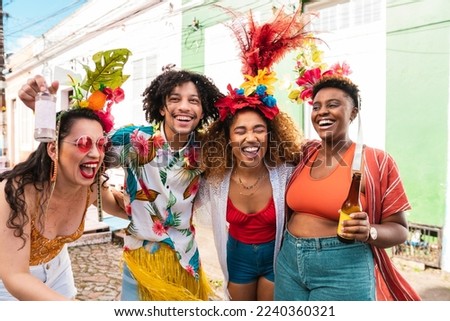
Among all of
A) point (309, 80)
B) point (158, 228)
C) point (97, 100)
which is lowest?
point (158, 228)

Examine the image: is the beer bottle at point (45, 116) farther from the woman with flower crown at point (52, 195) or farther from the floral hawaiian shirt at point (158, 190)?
the floral hawaiian shirt at point (158, 190)

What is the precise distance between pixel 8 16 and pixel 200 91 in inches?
60.2

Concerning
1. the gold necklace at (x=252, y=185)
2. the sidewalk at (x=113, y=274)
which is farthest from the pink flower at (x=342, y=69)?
the sidewalk at (x=113, y=274)

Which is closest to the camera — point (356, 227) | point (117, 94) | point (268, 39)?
point (356, 227)

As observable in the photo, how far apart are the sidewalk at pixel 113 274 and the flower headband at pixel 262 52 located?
151 cm

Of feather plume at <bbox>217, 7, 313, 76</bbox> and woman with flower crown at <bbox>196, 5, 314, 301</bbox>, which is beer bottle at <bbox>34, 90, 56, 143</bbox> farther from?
feather plume at <bbox>217, 7, 313, 76</bbox>

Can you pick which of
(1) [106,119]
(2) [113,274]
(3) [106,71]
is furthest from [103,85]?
(2) [113,274]

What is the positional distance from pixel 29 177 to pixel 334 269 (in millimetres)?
A: 1409

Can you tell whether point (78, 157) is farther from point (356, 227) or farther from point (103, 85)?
point (356, 227)

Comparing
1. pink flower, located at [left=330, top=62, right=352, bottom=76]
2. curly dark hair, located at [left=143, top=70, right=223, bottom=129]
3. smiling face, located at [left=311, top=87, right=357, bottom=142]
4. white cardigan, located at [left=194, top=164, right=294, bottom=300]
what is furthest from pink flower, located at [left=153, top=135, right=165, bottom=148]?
pink flower, located at [left=330, top=62, right=352, bottom=76]

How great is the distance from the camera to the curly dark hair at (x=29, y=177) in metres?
1.53

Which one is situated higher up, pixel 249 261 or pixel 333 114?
pixel 333 114

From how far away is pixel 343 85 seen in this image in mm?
1831
